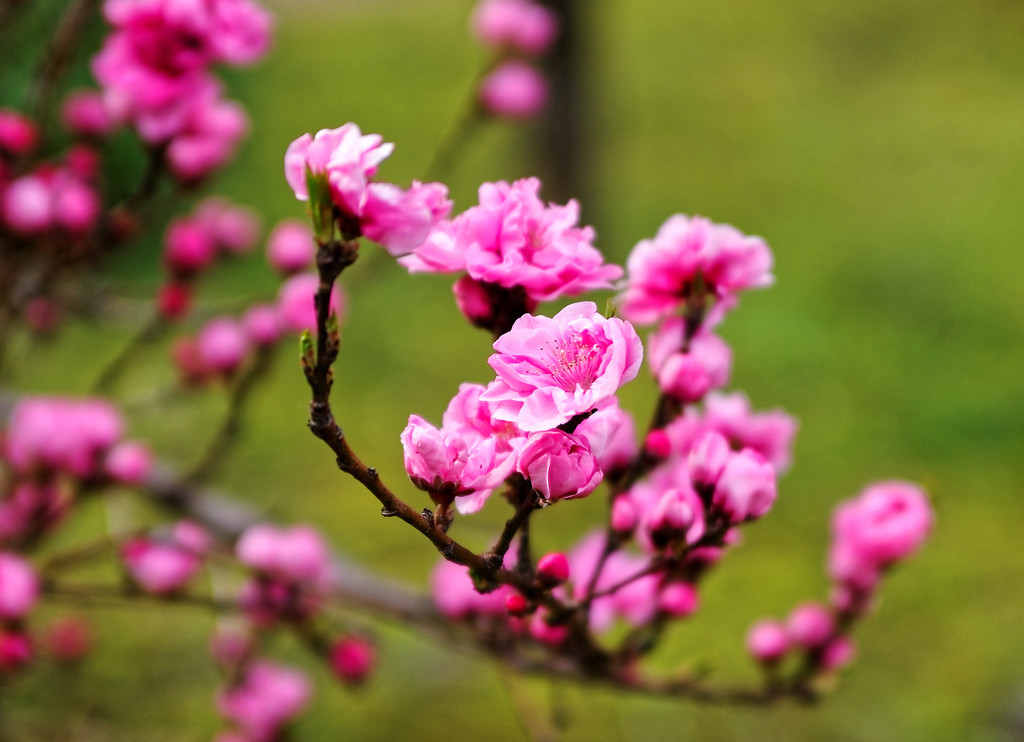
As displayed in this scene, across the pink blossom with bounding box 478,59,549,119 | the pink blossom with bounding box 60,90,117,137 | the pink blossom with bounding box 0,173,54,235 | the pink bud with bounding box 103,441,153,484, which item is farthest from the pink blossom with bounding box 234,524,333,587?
the pink blossom with bounding box 478,59,549,119

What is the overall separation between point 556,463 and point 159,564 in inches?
32.4

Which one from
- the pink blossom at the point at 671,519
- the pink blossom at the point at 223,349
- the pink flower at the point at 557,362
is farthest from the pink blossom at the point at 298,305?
the pink flower at the point at 557,362

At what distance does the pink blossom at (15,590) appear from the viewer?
110 cm

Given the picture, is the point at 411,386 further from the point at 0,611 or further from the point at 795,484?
the point at 0,611

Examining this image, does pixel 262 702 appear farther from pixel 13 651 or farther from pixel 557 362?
pixel 557 362

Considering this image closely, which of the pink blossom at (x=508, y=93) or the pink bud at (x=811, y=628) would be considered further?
the pink blossom at (x=508, y=93)

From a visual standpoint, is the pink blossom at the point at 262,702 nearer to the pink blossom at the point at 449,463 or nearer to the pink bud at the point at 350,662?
the pink bud at the point at 350,662

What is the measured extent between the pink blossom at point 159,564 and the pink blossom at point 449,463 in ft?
Answer: 2.23

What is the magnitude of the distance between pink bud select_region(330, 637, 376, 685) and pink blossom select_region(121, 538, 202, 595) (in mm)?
219

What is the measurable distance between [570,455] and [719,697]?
530 millimetres

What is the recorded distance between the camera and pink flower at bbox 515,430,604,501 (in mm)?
519

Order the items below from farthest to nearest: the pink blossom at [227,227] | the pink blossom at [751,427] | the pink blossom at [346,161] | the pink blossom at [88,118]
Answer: the pink blossom at [227,227], the pink blossom at [88,118], the pink blossom at [751,427], the pink blossom at [346,161]

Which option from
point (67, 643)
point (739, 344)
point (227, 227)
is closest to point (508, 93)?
point (227, 227)

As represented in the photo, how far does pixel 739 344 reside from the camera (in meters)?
3.37
